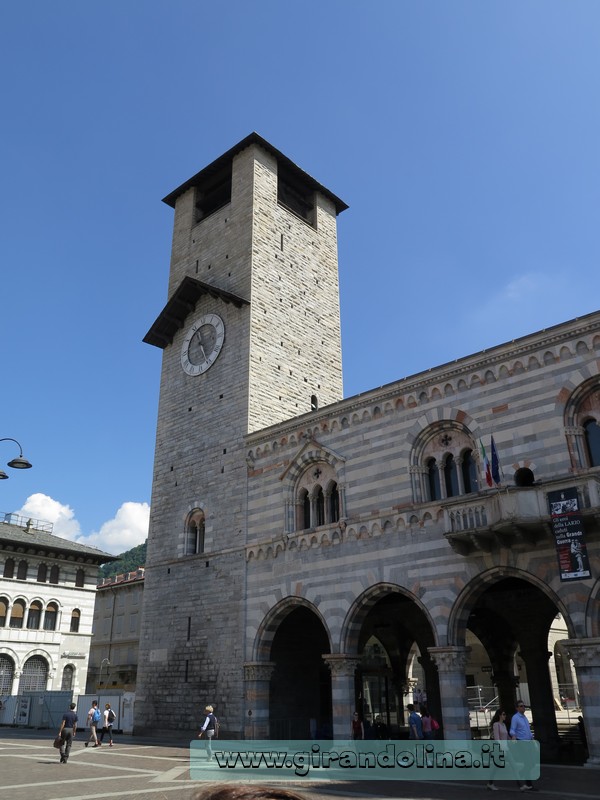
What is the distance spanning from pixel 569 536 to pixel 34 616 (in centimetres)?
3416

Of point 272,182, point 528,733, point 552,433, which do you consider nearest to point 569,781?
point 528,733

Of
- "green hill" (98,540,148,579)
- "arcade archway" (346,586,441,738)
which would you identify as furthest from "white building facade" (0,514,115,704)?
"green hill" (98,540,148,579)

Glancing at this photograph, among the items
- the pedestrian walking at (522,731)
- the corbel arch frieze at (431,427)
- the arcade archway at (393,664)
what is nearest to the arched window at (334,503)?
the corbel arch frieze at (431,427)

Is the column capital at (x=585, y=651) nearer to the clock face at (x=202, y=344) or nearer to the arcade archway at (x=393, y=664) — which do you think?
the arcade archway at (x=393, y=664)

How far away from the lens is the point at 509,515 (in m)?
16.0

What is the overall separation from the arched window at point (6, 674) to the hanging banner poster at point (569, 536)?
33.1 m

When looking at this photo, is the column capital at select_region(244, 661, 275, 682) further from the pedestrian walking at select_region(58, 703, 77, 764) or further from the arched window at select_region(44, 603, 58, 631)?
the arched window at select_region(44, 603, 58, 631)

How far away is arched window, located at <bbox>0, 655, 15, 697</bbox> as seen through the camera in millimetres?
36656

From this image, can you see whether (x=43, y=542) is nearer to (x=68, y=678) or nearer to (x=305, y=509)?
(x=68, y=678)

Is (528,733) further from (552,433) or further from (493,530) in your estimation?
(552,433)

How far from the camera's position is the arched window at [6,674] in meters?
36.7

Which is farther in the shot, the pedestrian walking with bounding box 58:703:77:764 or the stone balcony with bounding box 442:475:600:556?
the pedestrian walking with bounding box 58:703:77:764

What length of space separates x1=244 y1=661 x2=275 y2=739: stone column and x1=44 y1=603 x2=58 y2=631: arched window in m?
22.6

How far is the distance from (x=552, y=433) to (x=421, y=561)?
5133 millimetres
